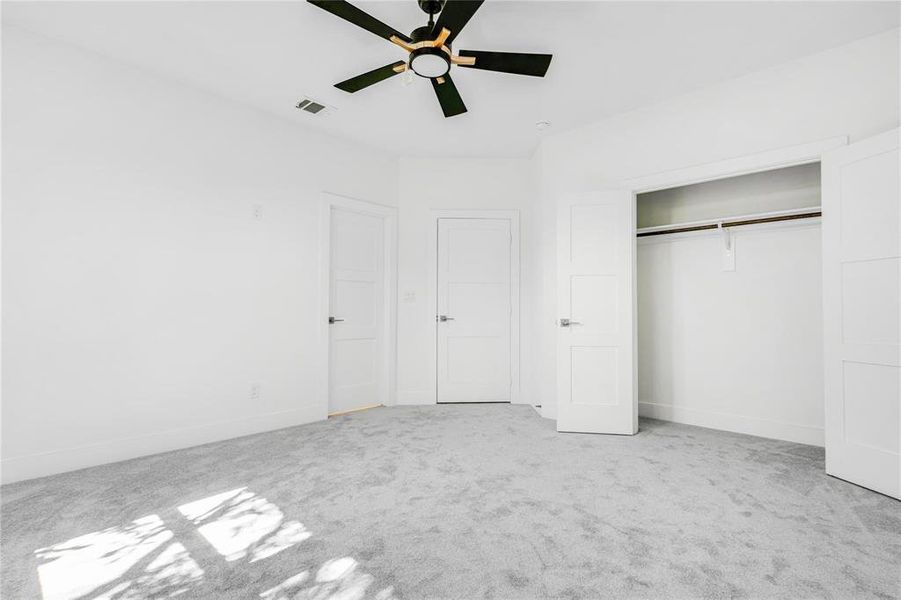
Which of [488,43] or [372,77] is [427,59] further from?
[488,43]

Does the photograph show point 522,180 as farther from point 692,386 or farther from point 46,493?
point 46,493

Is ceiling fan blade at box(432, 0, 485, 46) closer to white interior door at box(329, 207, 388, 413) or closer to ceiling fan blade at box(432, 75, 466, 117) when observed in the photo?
ceiling fan blade at box(432, 75, 466, 117)

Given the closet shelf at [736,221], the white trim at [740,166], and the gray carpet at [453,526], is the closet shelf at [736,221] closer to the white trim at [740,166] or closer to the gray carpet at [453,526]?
the white trim at [740,166]

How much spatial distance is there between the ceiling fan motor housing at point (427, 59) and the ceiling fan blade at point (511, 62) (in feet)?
0.38

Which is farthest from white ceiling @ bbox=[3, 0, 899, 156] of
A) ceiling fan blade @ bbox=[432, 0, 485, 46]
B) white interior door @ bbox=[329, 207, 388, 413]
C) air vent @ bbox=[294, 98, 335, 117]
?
white interior door @ bbox=[329, 207, 388, 413]

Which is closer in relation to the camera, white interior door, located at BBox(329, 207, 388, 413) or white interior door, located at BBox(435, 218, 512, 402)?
white interior door, located at BBox(329, 207, 388, 413)

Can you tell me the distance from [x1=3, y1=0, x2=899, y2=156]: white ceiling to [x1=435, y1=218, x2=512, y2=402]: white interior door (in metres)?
1.47

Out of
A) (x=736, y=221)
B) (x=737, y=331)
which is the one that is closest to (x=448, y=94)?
(x=736, y=221)

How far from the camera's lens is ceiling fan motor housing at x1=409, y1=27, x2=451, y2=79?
221 cm

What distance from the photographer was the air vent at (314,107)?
357 centimetres

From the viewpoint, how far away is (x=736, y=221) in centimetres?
358

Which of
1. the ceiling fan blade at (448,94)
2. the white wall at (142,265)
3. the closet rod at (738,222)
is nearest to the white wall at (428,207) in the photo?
the white wall at (142,265)

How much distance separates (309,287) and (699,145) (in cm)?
359

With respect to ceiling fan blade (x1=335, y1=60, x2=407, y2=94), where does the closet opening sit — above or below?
below
